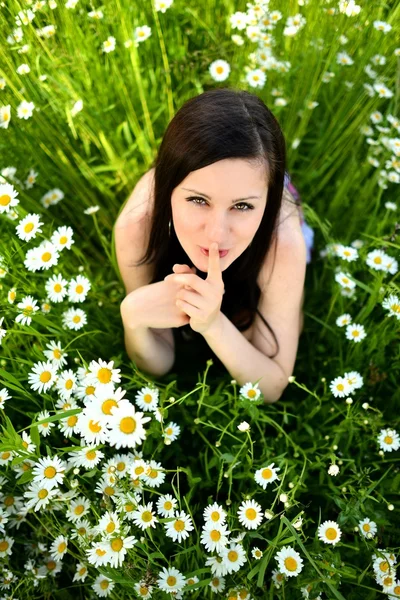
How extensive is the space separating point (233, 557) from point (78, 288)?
784mm

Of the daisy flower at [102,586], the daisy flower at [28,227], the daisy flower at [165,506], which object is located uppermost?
the daisy flower at [28,227]

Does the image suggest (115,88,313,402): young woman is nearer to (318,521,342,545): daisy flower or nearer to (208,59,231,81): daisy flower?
(318,521,342,545): daisy flower

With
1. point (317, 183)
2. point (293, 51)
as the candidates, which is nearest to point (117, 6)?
point (293, 51)

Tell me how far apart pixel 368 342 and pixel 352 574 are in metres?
0.68

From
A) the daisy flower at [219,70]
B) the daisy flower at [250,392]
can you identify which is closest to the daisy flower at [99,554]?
the daisy flower at [250,392]

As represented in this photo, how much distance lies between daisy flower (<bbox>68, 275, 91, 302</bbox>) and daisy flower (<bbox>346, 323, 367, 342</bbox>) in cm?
77

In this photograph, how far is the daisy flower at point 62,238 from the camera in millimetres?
1375

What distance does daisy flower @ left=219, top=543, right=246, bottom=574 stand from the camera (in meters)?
1.11

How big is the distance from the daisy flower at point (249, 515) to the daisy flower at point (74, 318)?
0.62 metres

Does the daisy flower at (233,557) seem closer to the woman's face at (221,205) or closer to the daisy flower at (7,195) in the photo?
the woman's face at (221,205)

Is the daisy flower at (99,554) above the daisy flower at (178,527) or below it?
above

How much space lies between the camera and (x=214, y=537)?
3.71ft

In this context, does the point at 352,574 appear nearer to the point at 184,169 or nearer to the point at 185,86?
the point at 184,169

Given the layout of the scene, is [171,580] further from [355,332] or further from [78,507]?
[355,332]
